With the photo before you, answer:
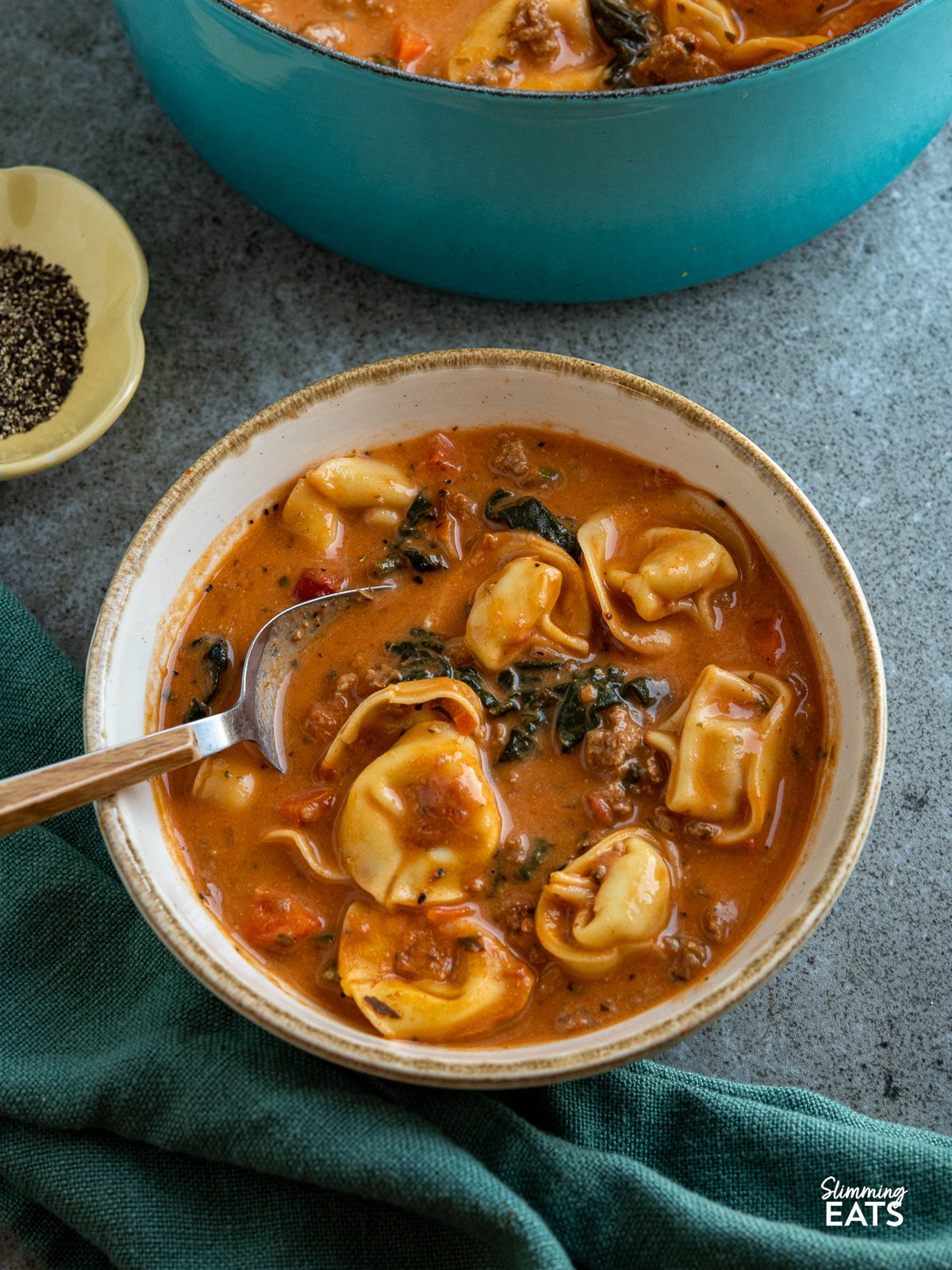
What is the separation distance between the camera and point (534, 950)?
3.51 metres

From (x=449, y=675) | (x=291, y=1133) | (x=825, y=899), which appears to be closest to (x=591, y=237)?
(x=449, y=675)

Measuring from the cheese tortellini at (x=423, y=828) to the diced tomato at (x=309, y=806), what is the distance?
87 millimetres

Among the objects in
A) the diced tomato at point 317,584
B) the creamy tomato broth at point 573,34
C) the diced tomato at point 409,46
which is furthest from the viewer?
the diced tomato at point 409,46

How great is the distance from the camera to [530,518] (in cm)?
402

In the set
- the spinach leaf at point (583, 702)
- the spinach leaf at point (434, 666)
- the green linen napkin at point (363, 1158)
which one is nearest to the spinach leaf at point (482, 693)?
the spinach leaf at point (434, 666)

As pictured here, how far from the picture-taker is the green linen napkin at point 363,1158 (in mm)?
3457

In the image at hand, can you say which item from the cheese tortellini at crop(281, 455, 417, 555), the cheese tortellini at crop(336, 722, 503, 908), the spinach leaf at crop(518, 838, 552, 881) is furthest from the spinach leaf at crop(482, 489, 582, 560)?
the spinach leaf at crop(518, 838, 552, 881)

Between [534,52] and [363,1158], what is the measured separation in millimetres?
3665

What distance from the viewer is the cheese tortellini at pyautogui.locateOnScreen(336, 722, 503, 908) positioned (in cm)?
356

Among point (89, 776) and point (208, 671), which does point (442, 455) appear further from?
point (89, 776)

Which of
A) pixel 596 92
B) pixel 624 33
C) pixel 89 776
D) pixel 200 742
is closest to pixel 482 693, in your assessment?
pixel 200 742

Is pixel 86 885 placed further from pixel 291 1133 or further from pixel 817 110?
pixel 817 110

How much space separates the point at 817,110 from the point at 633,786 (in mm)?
2106

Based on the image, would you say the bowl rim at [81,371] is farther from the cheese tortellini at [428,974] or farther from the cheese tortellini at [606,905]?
the cheese tortellini at [606,905]
